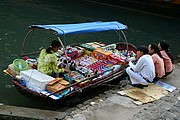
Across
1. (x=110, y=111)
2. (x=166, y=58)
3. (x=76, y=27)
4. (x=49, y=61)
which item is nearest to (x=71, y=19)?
(x=76, y=27)

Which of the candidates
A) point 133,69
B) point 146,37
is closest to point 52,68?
point 133,69

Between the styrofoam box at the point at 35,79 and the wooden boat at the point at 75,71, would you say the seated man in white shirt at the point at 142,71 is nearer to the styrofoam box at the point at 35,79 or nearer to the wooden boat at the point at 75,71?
the wooden boat at the point at 75,71

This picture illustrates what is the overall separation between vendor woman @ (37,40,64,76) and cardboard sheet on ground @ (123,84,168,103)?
1976 mm

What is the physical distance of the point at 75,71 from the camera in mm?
8938

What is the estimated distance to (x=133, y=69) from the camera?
28.1ft

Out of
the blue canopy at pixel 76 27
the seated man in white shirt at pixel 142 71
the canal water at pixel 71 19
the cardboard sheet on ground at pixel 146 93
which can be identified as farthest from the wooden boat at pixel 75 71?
the canal water at pixel 71 19

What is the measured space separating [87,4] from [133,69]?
14170 mm

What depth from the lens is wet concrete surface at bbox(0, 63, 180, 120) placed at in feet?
21.9

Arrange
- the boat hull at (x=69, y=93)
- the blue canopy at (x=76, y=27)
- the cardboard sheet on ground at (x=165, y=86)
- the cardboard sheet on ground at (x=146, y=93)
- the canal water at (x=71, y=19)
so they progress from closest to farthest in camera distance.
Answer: the boat hull at (x=69, y=93)
the cardboard sheet on ground at (x=146, y=93)
the blue canopy at (x=76, y=27)
the cardboard sheet on ground at (x=165, y=86)
the canal water at (x=71, y=19)

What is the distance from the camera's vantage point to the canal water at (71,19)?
45.1 ft

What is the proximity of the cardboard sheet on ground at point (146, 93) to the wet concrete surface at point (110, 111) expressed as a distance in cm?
18

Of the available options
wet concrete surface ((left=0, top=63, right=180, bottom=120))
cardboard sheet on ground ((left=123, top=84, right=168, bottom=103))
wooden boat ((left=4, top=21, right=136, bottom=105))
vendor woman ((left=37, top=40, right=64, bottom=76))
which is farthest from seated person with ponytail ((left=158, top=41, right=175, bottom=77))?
vendor woman ((left=37, top=40, right=64, bottom=76))

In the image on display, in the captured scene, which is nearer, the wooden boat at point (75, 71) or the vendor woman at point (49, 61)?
the wooden boat at point (75, 71)

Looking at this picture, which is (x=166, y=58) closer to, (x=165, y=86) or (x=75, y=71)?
(x=165, y=86)
